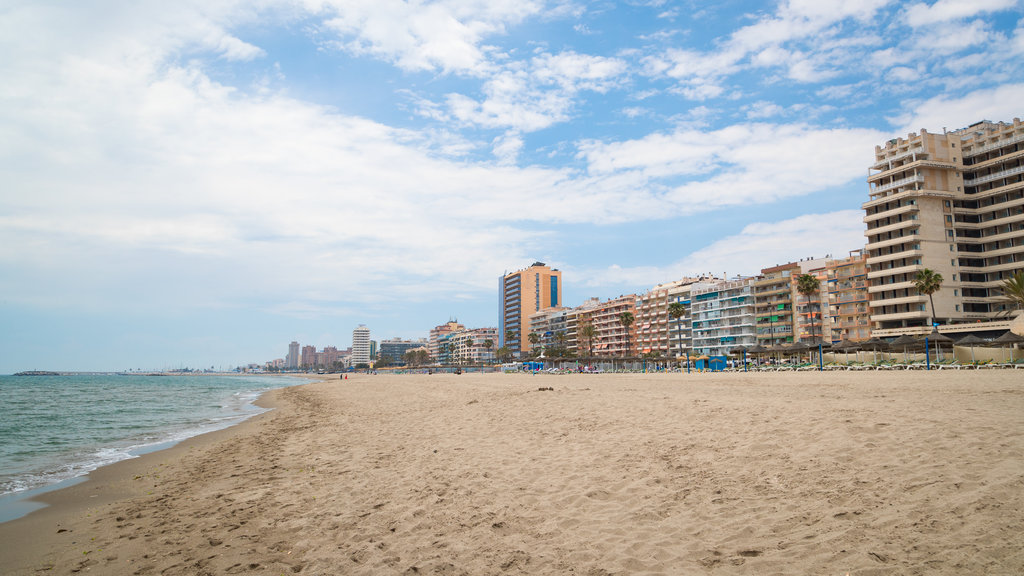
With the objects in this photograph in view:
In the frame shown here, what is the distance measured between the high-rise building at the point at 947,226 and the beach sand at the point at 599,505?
2989 inches

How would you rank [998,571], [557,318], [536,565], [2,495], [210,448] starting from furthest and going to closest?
1. [557,318]
2. [210,448]
3. [2,495]
4. [536,565]
5. [998,571]

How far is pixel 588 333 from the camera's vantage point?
136000 mm

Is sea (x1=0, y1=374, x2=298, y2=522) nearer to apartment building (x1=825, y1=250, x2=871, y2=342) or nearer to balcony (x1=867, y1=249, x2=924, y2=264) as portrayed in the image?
balcony (x1=867, y1=249, x2=924, y2=264)

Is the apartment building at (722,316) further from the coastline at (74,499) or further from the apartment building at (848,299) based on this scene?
the coastline at (74,499)

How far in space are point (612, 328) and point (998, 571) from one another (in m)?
145

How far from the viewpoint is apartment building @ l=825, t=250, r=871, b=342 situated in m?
87.5

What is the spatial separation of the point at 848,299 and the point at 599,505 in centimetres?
9974

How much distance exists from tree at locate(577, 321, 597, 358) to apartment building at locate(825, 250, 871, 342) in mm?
55675

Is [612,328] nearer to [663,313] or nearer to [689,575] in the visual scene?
[663,313]

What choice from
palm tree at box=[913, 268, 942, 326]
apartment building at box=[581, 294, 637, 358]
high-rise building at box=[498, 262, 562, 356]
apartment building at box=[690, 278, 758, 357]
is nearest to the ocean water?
palm tree at box=[913, 268, 942, 326]

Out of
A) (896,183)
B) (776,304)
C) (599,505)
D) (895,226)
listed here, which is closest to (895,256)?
(895,226)

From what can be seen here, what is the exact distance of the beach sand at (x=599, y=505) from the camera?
5.05 m

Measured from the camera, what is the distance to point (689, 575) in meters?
4.67

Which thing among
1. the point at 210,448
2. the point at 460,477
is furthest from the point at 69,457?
the point at 460,477
